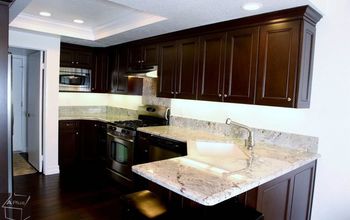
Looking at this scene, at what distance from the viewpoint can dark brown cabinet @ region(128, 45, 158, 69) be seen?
388cm

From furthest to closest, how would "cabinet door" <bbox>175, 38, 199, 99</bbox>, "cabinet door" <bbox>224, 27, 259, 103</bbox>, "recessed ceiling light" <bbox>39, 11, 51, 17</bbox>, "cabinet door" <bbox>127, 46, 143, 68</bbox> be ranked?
1. "cabinet door" <bbox>127, 46, 143, 68</bbox>
2. "recessed ceiling light" <bbox>39, 11, 51, 17</bbox>
3. "cabinet door" <bbox>175, 38, 199, 99</bbox>
4. "cabinet door" <bbox>224, 27, 259, 103</bbox>

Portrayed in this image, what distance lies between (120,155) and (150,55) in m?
1.67

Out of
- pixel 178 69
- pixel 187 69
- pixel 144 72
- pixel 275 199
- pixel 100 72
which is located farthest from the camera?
pixel 100 72

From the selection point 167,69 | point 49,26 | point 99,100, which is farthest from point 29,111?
point 167,69

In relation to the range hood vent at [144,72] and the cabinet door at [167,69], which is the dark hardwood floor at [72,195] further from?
the range hood vent at [144,72]

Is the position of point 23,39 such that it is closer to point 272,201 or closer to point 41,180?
point 41,180

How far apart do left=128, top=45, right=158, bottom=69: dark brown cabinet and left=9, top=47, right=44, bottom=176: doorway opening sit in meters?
1.53

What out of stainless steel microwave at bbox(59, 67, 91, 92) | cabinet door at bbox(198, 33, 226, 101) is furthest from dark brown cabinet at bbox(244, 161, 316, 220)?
stainless steel microwave at bbox(59, 67, 91, 92)

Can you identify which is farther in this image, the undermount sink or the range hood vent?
the range hood vent

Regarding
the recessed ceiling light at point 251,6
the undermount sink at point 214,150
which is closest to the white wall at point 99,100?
the undermount sink at point 214,150

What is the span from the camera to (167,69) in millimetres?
3652

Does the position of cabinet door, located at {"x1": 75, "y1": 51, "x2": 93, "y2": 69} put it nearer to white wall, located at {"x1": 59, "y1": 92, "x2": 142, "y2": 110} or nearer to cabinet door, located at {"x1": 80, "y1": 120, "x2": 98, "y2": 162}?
white wall, located at {"x1": 59, "y1": 92, "x2": 142, "y2": 110}

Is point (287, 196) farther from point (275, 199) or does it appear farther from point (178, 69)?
point (178, 69)

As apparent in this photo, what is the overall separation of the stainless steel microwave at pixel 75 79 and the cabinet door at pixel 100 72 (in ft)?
0.39
